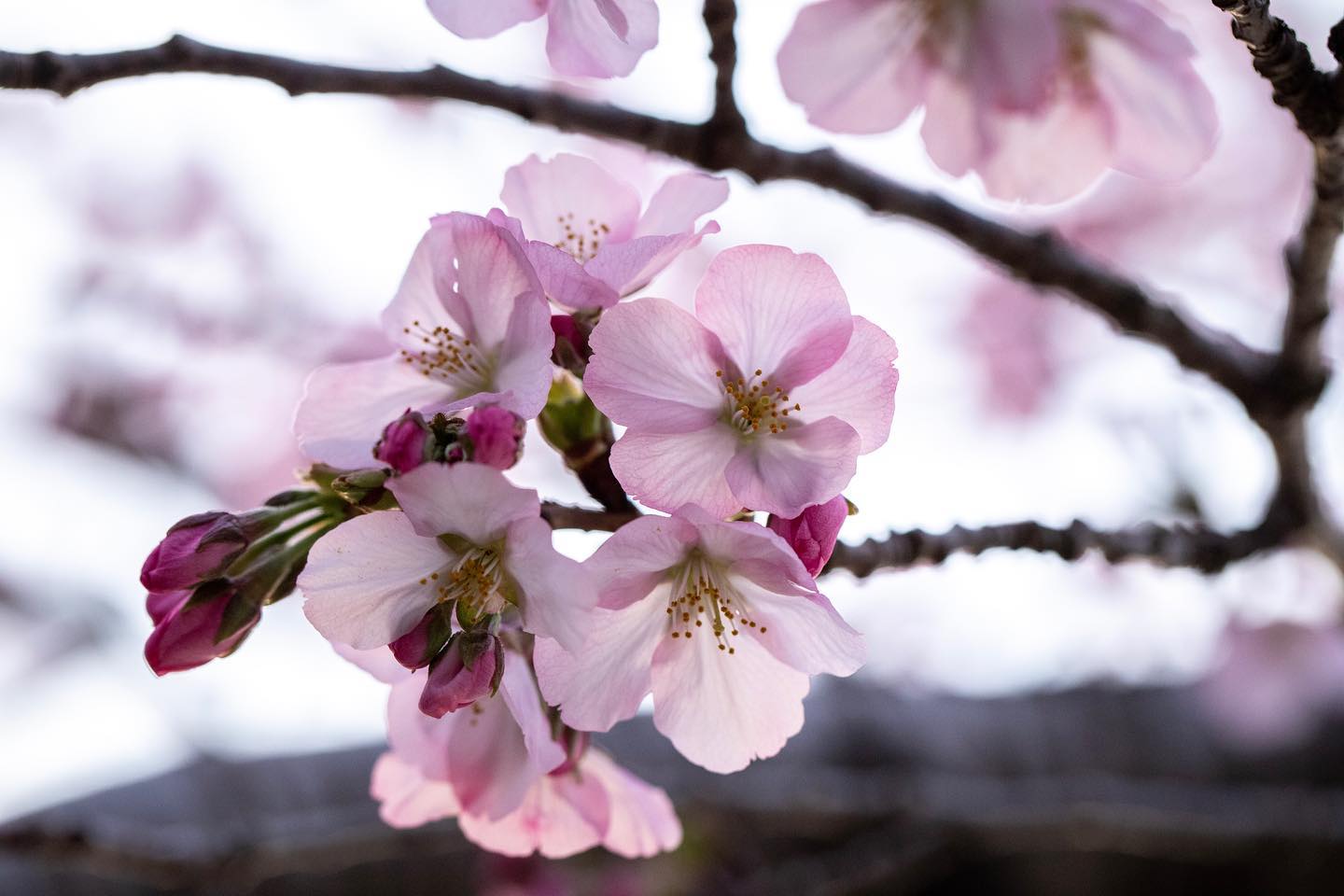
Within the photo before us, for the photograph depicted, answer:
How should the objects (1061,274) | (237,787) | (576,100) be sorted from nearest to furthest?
(576,100), (1061,274), (237,787)

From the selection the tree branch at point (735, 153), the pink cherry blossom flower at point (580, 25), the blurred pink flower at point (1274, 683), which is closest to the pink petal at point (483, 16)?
the pink cherry blossom flower at point (580, 25)

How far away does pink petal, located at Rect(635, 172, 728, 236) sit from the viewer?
2.23 ft

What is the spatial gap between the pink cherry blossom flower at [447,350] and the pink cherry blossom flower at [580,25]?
16 cm

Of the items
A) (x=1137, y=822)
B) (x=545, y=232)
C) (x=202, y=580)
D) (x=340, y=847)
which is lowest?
(x=1137, y=822)

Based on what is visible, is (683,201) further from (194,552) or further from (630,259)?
(194,552)

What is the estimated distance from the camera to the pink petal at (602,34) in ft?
2.26

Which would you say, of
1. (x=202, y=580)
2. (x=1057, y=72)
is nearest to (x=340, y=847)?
(x=202, y=580)

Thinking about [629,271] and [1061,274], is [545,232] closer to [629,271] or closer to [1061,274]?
[629,271]

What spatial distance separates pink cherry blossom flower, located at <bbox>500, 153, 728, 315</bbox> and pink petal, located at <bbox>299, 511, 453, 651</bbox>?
0.17m

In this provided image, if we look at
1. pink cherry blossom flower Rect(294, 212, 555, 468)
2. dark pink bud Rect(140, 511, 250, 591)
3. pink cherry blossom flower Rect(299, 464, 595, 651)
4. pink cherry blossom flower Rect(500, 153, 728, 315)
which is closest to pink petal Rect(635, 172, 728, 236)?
pink cherry blossom flower Rect(500, 153, 728, 315)

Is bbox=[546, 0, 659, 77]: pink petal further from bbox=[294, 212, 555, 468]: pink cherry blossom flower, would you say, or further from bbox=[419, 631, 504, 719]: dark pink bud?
bbox=[419, 631, 504, 719]: dark pink bud

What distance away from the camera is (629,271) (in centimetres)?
63

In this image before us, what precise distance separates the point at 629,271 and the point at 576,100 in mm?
324

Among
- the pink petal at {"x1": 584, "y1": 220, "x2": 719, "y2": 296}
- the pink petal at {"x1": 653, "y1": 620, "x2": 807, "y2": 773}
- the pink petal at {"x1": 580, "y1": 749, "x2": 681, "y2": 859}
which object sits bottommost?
the pink petal at {"x1": 580, "y1": 749, "x2": 681, "y2": 859}
